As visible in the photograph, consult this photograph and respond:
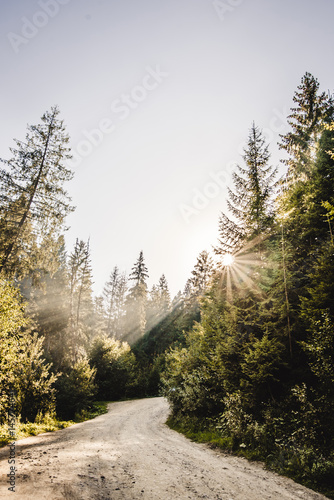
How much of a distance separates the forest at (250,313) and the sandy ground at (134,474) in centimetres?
90

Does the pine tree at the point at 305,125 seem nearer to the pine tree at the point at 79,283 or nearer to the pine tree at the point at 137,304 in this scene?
the pine tree at the point at 79,283

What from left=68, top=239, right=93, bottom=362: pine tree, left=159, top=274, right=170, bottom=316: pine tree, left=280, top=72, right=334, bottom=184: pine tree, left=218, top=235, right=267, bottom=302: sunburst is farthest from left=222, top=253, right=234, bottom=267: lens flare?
left=159, top=274, right=170, bottom=316: pine tree

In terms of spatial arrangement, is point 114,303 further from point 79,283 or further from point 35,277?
point 35,277

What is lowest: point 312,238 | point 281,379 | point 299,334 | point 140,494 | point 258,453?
point 258,453

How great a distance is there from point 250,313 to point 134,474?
6.68m

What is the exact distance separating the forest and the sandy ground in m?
0.90

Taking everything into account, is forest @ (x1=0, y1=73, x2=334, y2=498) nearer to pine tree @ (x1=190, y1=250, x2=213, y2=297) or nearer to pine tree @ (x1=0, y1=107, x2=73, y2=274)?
pine tree @ (x1=0, y1=107, x2=73, y2=274)

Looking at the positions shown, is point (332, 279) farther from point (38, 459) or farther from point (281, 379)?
point (38, 459)

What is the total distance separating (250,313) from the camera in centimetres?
998

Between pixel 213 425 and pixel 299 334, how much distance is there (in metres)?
5.81

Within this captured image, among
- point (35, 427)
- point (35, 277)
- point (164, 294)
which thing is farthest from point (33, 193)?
point (164, 294)

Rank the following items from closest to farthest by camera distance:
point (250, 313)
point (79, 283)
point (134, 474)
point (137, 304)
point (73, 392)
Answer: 1. point (134, 474)
2. point (250, 313)
3. point (73, 392)
4. point (79, 283)
5. point (137, 304)

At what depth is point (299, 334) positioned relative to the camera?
28.0 feet

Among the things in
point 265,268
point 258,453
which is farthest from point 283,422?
point 265,268
